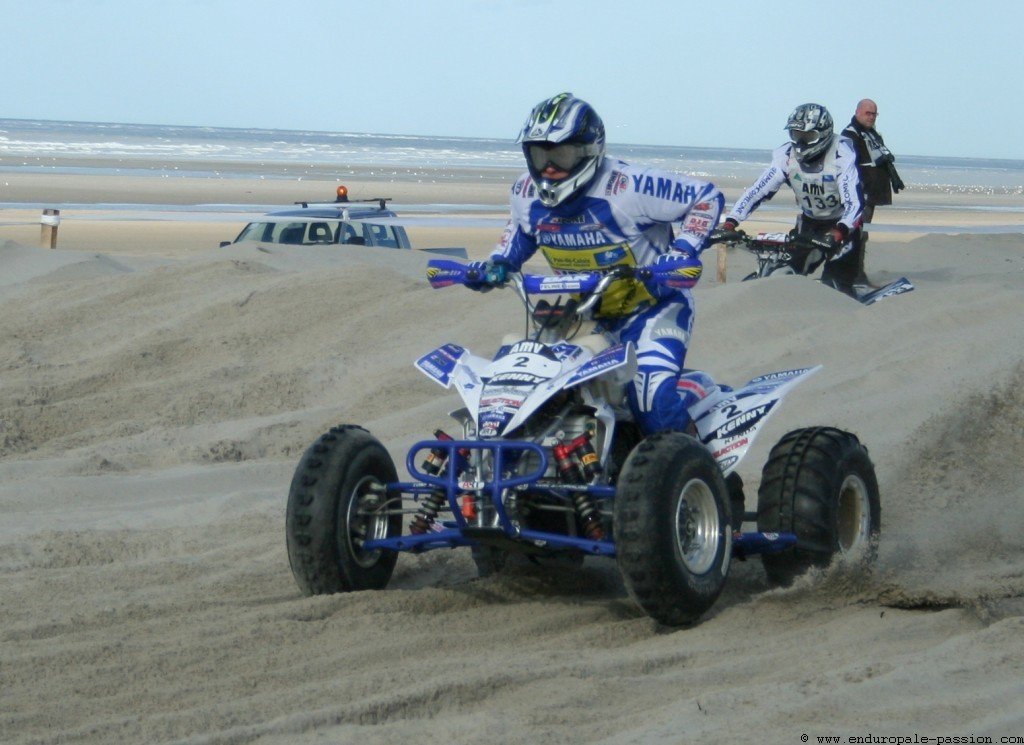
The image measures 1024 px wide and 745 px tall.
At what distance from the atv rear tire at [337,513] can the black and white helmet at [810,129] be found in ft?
22.4

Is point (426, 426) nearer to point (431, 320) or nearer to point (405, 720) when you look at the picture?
point (431, 320)

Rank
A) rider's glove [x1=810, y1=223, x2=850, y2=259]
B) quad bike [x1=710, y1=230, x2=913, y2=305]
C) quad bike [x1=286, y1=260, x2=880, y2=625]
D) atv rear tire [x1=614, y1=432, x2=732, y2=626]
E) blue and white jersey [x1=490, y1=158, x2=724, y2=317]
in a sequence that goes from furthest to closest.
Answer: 1. quad bike [x1=710, y1=230, x2=913, y2=305]
2. rider's glove [x1=810, y1=223, x2=850, y2=259]
3. blue and white jersey [x1=490, y1=158, x2=724, y2=317]
4. quad bike [x1=286, y1=260, x2=880, y2=625]
5. atv rear tire [x1=614, y1=432, x2=732, y2=626]

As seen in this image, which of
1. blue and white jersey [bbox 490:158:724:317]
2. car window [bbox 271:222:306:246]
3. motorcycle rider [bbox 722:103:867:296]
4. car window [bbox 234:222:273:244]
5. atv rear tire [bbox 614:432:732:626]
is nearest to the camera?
atv rear tire [bbox 614:432:732:626]

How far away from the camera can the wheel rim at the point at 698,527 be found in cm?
553

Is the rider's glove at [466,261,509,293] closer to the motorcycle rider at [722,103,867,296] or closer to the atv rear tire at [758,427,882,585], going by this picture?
the atv rear tire at [758,427,882,585]

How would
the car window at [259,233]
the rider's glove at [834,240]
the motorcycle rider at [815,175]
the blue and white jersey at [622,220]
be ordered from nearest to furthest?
1. the blue and white jersey at [622,220]
2. the rider's glove at [834,240]
3. the motorcycle rider at [815,175]
4. the car window at [259,233]

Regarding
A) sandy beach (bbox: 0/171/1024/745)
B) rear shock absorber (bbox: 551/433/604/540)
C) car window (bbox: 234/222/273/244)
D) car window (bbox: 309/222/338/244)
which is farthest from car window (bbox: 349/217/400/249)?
rear shock absorber (bbox: 551/433/604/540)

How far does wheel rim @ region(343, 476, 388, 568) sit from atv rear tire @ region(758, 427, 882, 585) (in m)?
1.63

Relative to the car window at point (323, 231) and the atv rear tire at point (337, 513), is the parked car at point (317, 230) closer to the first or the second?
the car window at point (323, 231)

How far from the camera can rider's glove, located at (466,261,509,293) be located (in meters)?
6.13

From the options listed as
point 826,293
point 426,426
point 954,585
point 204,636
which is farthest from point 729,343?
point 204,636

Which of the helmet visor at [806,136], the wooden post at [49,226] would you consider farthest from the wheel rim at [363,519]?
the wooden post at [49,226]

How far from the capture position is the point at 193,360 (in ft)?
38.1

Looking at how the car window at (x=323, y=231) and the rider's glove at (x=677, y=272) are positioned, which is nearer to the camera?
the rider's glove at (x=677, y=272)
